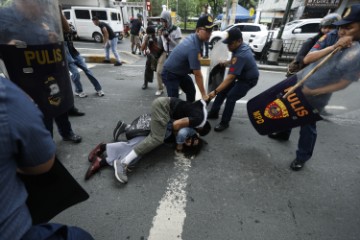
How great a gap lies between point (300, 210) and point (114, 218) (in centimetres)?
179

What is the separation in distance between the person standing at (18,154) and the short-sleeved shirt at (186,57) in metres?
2.27

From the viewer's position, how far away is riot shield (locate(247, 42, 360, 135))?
1.80 meters

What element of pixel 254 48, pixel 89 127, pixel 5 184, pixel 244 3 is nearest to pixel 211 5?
pixel 244 3

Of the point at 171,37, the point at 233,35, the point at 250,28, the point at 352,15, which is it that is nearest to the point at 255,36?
the point at 250,28

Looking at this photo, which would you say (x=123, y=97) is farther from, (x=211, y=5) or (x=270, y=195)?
(x=211, y=5)

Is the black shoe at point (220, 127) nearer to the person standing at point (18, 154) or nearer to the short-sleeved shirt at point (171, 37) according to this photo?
the short-sleeved shirt at point (171, 37)

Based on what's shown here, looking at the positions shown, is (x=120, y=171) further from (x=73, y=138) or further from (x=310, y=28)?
(x=310, y=28)

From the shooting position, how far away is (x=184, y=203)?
2.05m

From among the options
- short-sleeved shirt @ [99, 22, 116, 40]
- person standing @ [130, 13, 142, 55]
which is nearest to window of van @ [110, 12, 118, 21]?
person standing @ [130, 13, 142, 55]

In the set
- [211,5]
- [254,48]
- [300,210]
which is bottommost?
[300,210]

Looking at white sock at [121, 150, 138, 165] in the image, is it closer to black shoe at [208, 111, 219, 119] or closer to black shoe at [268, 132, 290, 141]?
black shoe at [208, 111, 219, 119]

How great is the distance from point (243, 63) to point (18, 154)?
109 inches

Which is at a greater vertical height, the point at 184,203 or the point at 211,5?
the point at 211,5

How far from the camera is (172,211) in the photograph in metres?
1.95
